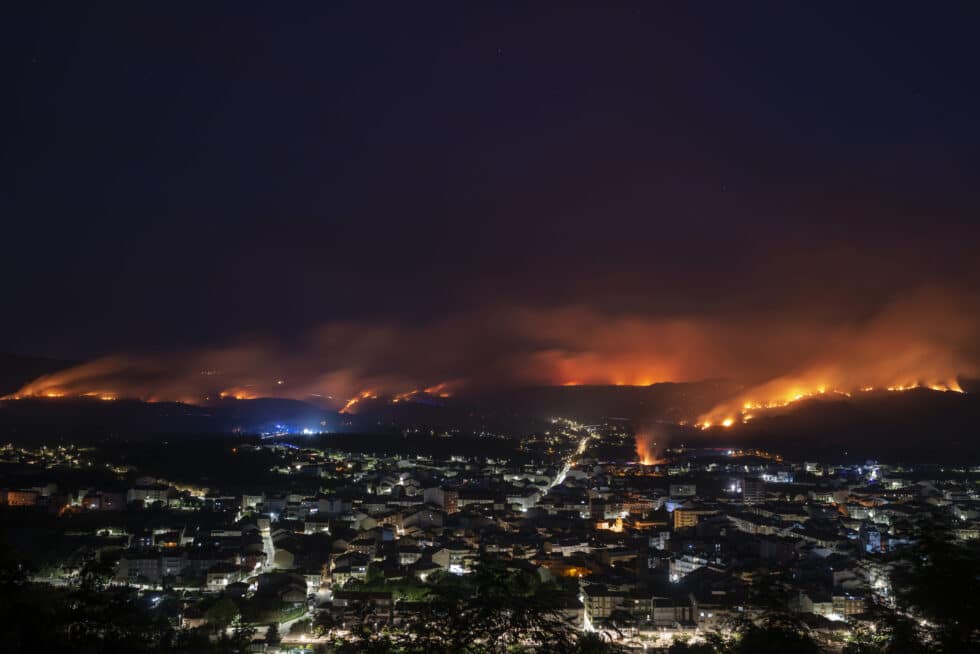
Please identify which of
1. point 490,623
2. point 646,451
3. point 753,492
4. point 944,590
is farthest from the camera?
point 646,451

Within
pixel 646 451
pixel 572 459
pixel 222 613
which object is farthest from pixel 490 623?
pixel 646 451

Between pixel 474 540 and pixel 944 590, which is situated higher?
pixel 944 590

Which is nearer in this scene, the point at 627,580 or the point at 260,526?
the point at 627,580

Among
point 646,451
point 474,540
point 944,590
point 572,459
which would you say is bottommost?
point 474,540

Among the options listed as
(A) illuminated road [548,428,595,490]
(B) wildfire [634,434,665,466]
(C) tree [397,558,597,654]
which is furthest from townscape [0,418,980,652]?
(B) wildfire [634,434,665,466]

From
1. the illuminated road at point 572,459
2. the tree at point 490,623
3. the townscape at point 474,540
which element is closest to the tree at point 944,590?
the townscape at point 474,540

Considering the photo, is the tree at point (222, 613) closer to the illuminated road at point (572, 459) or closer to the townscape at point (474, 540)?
the townscape at point (474, 540)

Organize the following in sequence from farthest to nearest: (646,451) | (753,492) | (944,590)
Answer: (646,451), (753,492), (944,590)

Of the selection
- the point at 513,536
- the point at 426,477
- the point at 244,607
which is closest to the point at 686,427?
the point at 426,477

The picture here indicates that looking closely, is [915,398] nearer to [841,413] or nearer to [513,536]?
[841,413]

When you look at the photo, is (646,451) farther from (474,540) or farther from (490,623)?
(490,623)

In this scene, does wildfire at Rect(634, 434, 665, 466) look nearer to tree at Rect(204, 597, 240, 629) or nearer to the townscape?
the townscape
